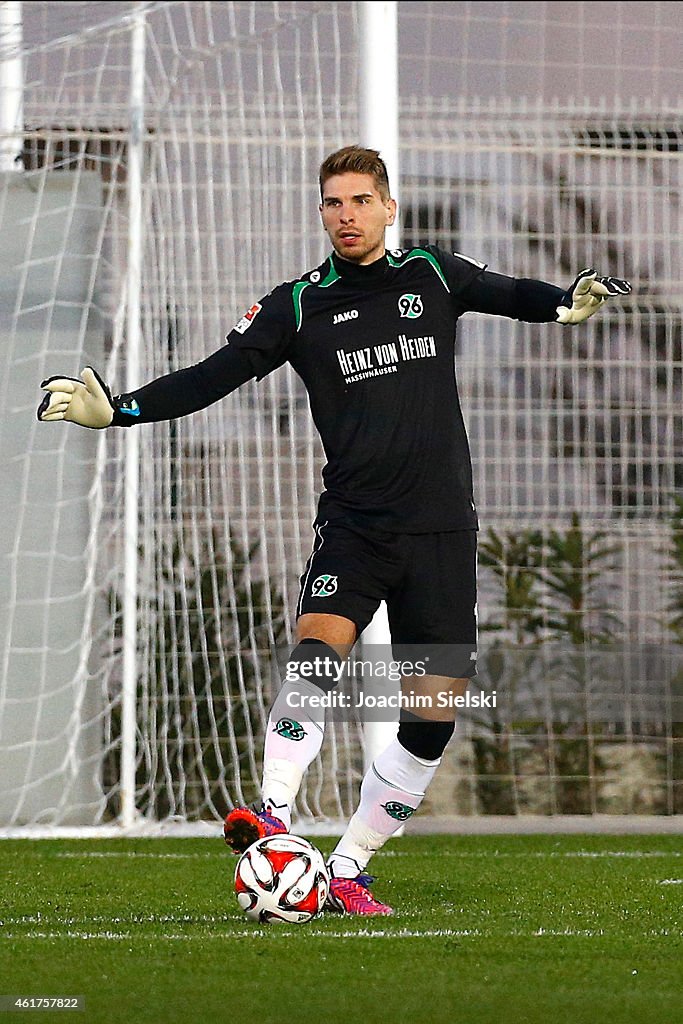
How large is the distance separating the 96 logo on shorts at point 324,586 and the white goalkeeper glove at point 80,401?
0.66 meters

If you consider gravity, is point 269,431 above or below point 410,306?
above

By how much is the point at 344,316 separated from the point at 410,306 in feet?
0.61

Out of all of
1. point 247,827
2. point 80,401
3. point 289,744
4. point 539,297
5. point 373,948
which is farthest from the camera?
point 539,297

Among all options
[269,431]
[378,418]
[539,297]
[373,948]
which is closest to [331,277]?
[378,418]

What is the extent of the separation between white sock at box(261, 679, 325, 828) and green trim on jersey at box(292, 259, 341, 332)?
99cm

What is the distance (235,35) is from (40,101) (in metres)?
1.02

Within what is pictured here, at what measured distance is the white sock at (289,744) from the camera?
3799 millimetres

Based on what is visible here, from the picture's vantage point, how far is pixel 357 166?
4.20 metres

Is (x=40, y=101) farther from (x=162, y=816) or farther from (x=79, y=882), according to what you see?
(x=79, y=882)

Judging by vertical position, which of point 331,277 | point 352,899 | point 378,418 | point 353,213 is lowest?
point 352,899

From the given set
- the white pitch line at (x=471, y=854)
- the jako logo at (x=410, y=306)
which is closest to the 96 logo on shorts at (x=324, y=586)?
the jako logo at (x=410, y=306)

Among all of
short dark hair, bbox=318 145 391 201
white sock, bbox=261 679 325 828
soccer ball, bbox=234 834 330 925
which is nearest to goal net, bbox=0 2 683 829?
short dark hair, bbox=318 145 391 201

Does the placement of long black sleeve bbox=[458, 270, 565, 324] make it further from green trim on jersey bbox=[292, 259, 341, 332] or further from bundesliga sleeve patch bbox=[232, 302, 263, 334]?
bundesliga sleeve patch bbox=[232, 302, 263, 334]

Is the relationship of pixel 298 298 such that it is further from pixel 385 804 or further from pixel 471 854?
pixel 471 854
